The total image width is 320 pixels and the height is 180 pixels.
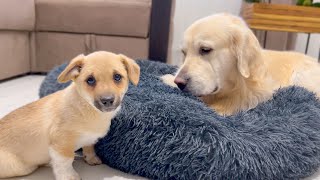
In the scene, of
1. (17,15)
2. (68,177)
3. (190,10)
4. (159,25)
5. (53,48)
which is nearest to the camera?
(68,177)

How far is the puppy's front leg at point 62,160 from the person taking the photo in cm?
102

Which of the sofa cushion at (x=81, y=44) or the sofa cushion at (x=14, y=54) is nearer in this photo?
the sofa cushion at (x=14, y=54)

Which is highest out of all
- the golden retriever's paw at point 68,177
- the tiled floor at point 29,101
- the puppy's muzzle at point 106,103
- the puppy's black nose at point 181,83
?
the puppy's muzzle at point 106,103

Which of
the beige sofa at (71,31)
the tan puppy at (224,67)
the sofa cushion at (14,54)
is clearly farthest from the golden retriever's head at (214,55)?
the sofa cushion at (14,54)

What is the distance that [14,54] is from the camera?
2.58m

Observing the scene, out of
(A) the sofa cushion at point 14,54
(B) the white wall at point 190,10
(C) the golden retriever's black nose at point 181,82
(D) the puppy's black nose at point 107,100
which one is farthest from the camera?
(B) the white wall at point 190,10

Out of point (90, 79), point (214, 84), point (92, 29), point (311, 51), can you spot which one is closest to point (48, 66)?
point (92, 29)

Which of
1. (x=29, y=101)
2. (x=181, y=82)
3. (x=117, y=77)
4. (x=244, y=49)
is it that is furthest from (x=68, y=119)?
(x=29, y=101)

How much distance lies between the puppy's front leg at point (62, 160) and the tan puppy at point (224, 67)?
548mm

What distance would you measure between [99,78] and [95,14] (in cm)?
190

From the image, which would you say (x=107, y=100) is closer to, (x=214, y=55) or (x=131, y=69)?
(x=131, y=69)

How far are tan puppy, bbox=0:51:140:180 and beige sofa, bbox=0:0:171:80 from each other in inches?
61.6

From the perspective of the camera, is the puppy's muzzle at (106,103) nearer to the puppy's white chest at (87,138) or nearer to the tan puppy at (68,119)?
the tan puppy at (68,119)

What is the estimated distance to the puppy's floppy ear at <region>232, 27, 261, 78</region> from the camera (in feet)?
4.65
